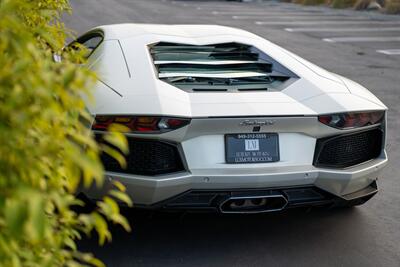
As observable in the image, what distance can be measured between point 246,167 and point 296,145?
→ 1.19 ft

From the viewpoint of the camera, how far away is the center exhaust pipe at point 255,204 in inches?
166

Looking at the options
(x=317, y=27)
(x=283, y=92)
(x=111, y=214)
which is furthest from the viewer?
(x=317, y=27)

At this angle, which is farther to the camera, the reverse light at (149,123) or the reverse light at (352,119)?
the reverse light at (352,119)

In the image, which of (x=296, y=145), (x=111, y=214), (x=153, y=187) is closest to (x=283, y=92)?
(x=296, y=145)

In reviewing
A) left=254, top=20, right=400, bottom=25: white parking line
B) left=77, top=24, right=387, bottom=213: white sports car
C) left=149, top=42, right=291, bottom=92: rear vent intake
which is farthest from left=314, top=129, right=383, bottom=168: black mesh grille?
left=254, top=20, right=400, bottom=25: white parking line

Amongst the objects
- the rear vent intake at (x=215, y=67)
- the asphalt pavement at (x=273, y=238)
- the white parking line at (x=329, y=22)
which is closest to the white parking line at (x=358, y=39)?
the white parking line at (x=329, y=22)

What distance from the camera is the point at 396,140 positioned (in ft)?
25.1

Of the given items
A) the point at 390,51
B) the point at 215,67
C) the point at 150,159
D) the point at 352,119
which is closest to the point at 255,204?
the point at 150,159

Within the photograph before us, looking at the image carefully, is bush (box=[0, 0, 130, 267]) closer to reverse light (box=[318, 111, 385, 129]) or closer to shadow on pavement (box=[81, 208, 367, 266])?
shadow on pavement (box=[81, 208, 367, 266])

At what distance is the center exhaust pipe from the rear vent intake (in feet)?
2.43

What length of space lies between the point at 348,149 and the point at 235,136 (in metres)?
0.82

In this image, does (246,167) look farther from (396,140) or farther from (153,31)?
(396,140)

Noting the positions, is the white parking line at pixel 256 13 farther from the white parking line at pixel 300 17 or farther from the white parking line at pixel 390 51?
the white parking line at pixel 390 51

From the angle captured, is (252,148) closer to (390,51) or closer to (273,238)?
(273,238)
